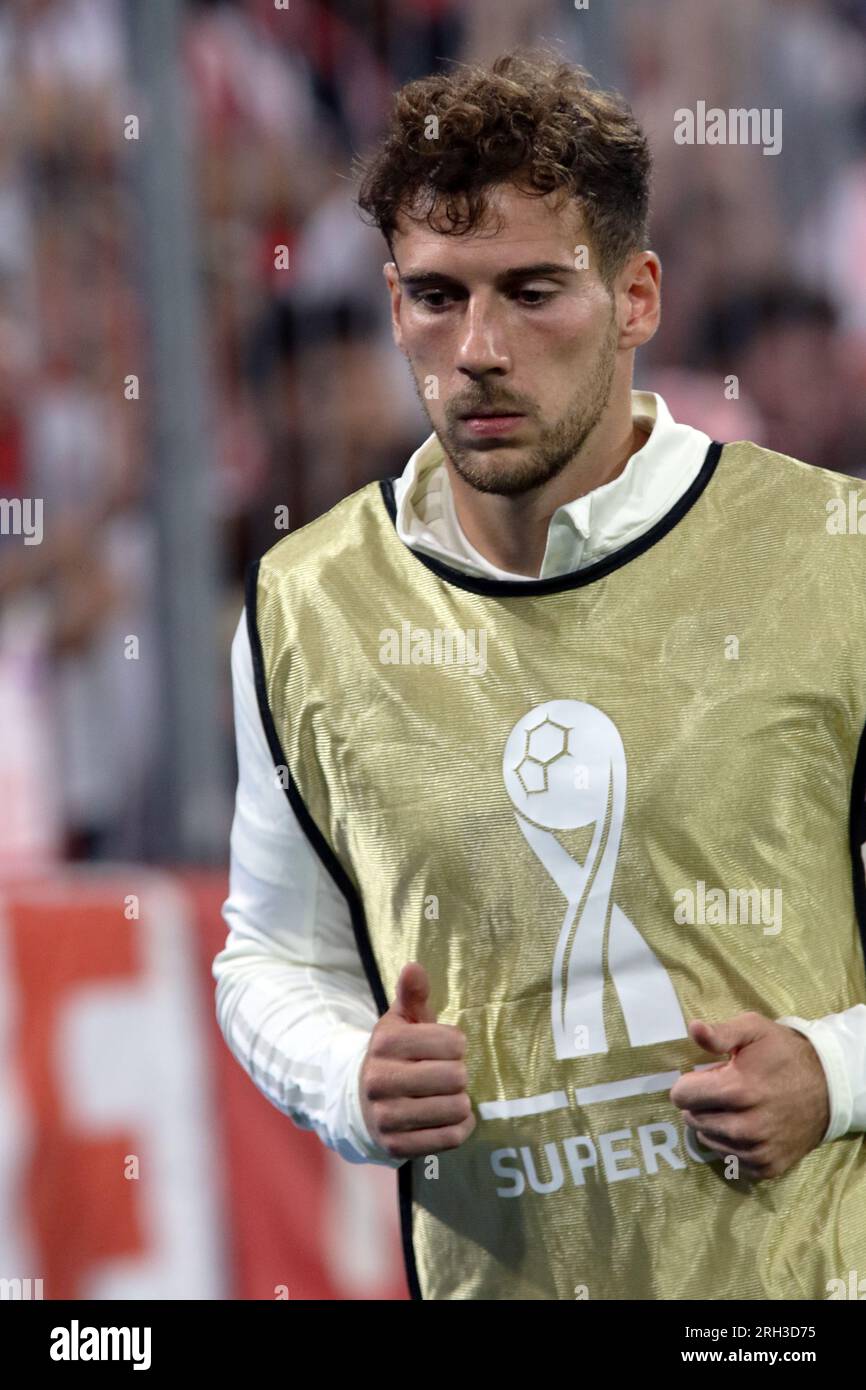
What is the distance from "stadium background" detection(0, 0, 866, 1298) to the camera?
11.5 feet

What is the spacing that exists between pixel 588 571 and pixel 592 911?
15.1 inches

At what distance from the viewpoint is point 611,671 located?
84.2 inches

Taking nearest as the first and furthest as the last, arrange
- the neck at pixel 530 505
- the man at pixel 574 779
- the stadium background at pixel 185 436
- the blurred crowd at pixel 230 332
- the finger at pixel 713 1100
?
the finger at pixel 713 1100 → the man at pixel 574 779 → the neck at pixel 530 505 → the stadium background at pixel 185 436 → the blurred crowd at pixel 230 332

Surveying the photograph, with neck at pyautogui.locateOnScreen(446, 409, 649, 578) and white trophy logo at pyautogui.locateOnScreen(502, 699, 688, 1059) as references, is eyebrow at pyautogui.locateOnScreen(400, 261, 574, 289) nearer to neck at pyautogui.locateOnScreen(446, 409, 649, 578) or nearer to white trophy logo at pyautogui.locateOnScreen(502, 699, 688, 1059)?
neck at pyautogui.locateOnScreen(446, 409, 649, 578)

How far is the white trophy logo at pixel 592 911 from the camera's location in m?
2.10

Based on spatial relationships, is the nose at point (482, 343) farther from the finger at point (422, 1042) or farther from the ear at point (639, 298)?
the finger at point (422, 1042)

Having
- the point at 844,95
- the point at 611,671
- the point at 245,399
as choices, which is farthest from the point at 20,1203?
the point at 844,95

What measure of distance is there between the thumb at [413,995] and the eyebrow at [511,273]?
750 mm

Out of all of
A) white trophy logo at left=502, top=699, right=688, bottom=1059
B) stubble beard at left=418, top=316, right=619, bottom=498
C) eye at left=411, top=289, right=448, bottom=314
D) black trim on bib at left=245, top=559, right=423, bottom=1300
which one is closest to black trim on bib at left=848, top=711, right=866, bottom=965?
white trophy logo at left=502, top=699, right=688, bottom=1059

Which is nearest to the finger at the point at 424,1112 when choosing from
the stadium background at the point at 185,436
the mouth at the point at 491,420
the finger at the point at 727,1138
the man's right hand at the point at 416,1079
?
the man's right hand at the point at 416,1079

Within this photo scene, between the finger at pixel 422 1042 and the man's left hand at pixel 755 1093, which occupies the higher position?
the finger at pixel 422 1042

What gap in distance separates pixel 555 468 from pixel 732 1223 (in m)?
0.85

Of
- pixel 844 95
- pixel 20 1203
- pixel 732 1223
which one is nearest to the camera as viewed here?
pixel 732 1223
